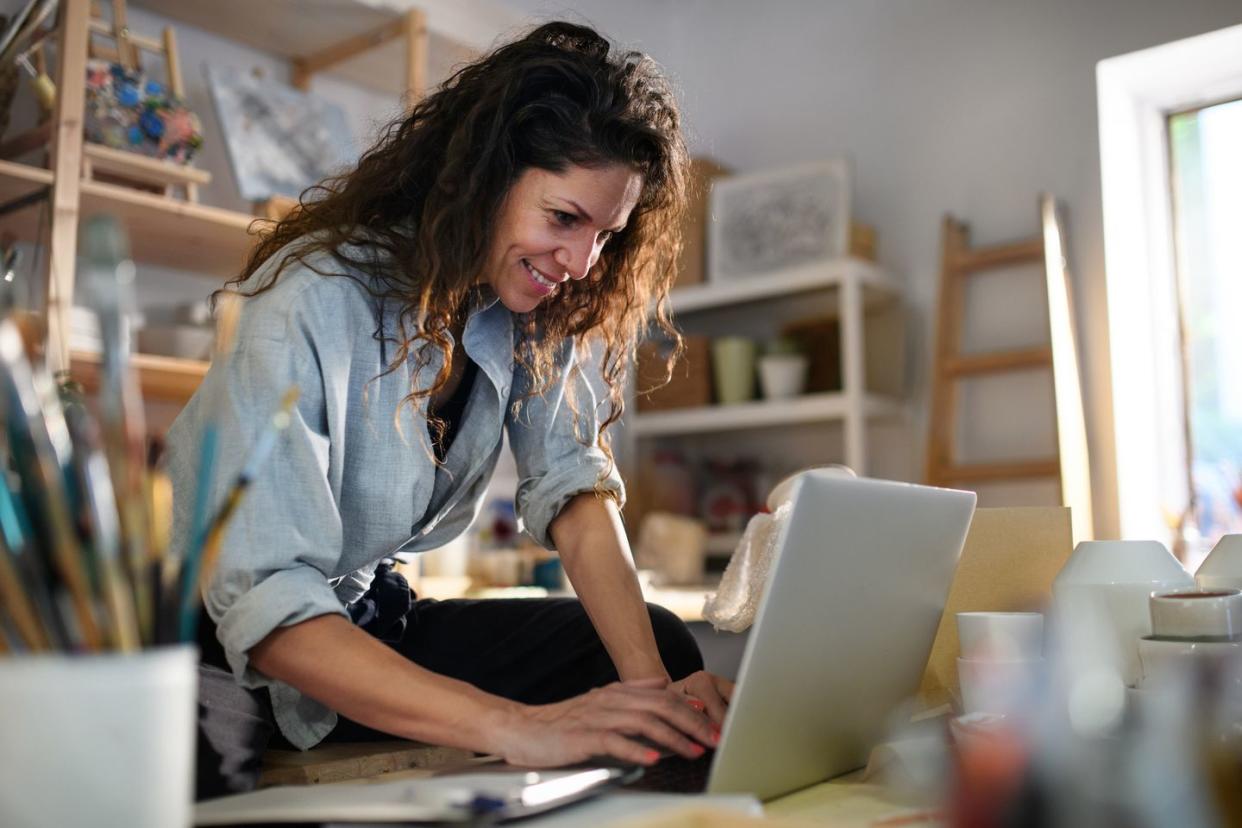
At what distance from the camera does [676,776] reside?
0.76m

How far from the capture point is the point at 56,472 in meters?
0.44

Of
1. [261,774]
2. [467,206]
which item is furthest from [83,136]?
[261,774]

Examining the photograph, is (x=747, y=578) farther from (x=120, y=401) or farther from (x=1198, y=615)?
(x=120, y=401)

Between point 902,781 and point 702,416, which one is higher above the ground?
point 702,416

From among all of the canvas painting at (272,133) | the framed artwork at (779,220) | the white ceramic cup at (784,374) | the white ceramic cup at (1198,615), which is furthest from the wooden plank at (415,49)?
the white ceramic cup at (1198,615)

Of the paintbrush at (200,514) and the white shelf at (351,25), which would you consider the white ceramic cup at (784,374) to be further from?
the paintbrush at (200,514)

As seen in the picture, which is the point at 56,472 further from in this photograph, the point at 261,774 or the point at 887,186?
the point at 887,186

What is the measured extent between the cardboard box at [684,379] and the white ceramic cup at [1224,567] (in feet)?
7.09

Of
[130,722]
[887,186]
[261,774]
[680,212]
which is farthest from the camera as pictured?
[887,186]

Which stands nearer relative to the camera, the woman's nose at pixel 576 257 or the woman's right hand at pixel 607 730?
the woman's right hand at pixel 607 730

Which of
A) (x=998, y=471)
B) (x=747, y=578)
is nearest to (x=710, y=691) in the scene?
(x=747, y=578)

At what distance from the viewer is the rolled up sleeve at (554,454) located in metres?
1.42

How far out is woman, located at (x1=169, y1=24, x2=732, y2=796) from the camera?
34.5 inches

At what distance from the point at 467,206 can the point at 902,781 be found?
29.5 inches
